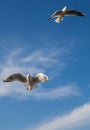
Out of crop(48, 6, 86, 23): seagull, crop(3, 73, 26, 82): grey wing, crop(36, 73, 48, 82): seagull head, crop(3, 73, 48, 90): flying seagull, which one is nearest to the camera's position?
crop(36, 73, 48, 82): seagull head

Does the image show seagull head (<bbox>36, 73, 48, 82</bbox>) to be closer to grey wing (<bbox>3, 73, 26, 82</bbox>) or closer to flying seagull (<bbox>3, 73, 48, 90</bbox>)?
flying seagull (<bbox>3, 73, 48, 90</bbox>)

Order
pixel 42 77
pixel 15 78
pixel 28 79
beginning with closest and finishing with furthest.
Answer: pixel 42 77, pixel 15 78, pixel 28 79

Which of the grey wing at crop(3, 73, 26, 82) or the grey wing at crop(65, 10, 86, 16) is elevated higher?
the grey wing at crop(65, 10, 86, 16)

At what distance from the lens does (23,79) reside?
58969mm

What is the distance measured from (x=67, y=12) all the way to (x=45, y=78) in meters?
15.2

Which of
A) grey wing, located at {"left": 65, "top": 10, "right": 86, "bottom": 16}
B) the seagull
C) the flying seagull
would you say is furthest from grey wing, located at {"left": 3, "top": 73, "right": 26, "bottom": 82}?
grey wing, located at {"left": 65, "top": 10, "right": 86, "bottom": 16}

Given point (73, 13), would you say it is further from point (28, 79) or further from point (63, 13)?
point (28, 79)

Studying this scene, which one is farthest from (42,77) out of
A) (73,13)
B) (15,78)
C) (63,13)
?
(73,13)

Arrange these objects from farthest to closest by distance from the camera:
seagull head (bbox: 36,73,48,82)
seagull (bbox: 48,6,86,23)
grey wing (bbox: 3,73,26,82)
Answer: seagull (bbox: 48,6,86,23) → grey wing (bbox: 3,73,26,82) → seagull head (bbox: 36,73,48,82)

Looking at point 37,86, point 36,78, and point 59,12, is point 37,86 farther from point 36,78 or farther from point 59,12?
point 59,12

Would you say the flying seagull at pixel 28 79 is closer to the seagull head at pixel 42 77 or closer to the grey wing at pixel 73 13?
the seagull head at pixel 42 77

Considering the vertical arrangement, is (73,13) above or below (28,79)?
above

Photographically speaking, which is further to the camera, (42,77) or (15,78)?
(15,78)

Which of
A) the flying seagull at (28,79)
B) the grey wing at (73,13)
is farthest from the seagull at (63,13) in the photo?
the flying seagull at (28,79)
